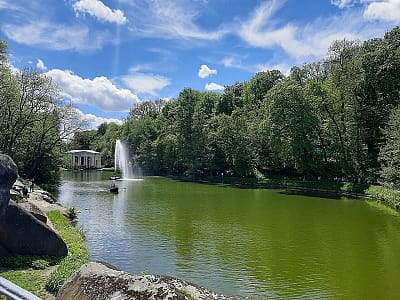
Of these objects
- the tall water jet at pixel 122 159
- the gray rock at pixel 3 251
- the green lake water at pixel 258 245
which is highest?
the tall water jet at pixel 122 159

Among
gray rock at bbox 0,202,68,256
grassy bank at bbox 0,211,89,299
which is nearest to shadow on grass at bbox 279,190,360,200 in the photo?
grassy bank at bbox 0,211,89,299

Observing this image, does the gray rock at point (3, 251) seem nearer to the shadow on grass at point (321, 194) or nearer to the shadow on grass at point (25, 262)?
the shadow on grass at point (25, 262)

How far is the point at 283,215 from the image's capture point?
82.1 ft

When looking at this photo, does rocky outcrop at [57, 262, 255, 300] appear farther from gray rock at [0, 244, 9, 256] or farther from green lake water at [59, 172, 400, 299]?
green lake water at [59, 172, 400, 299]

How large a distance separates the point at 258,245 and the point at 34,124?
30530 millimetres

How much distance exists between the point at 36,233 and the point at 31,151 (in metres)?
29.9

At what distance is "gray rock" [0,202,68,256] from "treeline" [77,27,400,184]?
79.8 ft

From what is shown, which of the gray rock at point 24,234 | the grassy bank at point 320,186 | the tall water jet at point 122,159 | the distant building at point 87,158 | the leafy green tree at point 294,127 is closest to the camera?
the gray rock at point 24,234

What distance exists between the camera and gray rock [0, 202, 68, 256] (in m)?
10.2

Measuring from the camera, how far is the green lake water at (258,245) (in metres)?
12.0

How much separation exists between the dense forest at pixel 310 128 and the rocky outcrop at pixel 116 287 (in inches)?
1059

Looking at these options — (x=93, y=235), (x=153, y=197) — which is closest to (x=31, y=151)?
(x=153, y=197)

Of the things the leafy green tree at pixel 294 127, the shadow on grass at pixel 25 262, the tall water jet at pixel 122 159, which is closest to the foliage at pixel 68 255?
the shadow on grass at pixel 25 262

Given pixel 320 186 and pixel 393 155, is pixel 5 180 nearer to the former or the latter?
pixel 393 155
